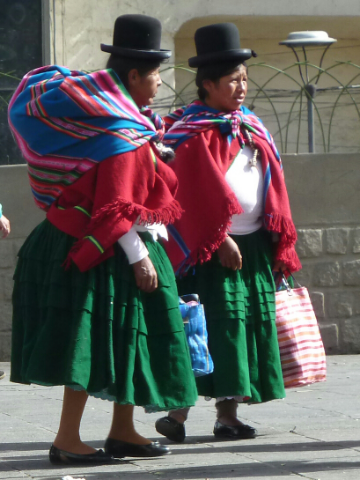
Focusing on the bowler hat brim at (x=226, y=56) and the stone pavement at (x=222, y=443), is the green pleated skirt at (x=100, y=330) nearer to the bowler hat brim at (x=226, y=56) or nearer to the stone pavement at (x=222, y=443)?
the stone pavement at (x=222, y=443)

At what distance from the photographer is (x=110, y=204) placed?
3.48 metres

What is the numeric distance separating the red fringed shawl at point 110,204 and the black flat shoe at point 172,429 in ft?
3.16

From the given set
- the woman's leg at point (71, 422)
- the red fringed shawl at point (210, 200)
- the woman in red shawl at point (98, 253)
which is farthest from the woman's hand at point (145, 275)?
the red fringed shawl at point (210, 200)

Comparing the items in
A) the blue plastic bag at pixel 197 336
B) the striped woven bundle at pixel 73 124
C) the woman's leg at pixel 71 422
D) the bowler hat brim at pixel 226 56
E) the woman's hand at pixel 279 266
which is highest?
the bowler hat brim at pixel 226 56

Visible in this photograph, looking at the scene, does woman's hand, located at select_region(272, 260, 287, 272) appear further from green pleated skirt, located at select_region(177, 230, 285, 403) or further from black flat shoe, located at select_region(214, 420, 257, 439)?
black flat shoe, located at select_region(214, 420, 257, 439)

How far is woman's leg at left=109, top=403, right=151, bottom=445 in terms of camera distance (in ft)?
12.4

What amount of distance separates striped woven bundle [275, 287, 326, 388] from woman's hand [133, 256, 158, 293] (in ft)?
3.24

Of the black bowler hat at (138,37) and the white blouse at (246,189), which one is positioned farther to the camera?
the white blouse at (246,189)

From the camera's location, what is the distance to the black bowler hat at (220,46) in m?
4.27

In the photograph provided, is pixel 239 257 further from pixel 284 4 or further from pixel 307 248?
pixel 284 4

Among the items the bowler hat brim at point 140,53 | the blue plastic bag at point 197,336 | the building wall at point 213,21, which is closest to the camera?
the bowler hat brim at point 140,53

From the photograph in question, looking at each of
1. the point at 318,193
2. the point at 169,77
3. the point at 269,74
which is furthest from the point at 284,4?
the point at 318,193

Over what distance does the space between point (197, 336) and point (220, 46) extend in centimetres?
134

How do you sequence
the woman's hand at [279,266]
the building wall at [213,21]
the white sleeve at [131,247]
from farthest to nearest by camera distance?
the building wall at [213,21], the woman's hand at [279,266], the white sleeve at [131,247]
